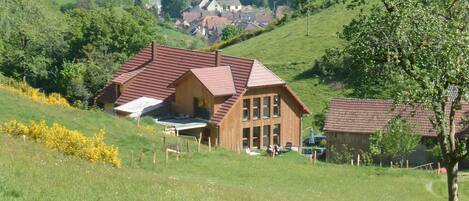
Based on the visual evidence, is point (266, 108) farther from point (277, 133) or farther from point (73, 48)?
point (73, 48)

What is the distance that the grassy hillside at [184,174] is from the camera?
1875cm

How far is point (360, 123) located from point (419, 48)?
29.0 metres

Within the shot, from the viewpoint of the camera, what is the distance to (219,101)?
2074 inches

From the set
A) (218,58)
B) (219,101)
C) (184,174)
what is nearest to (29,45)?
(218,58)

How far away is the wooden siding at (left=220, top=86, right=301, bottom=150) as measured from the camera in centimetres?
5212

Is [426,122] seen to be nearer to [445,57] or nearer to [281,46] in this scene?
[445,57]

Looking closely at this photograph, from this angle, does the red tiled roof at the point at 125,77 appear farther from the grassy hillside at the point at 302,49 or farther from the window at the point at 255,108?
the grassy hillside at the point at 302,49

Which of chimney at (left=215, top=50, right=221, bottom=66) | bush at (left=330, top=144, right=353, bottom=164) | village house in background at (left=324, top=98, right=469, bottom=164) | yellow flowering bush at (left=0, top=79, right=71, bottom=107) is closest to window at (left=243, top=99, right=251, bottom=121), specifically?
chimney at (left=215, top=50, right=221, bottom=66)

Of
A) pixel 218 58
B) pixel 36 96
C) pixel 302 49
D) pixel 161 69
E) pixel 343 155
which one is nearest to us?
pixel 36 96

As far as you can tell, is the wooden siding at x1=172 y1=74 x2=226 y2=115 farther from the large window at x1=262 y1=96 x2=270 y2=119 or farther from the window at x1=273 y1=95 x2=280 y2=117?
the window at x1=273 y1=95 x2=280 y2=117

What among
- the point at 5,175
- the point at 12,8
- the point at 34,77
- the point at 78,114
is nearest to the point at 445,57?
the point at 5,175

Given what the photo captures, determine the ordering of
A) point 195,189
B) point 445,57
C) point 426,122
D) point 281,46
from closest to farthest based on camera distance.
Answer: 1. point 195,189
2. point 445,57
3. point 426,122
4. point 281,46

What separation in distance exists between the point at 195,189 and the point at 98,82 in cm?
5265

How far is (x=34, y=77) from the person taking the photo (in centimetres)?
7781
